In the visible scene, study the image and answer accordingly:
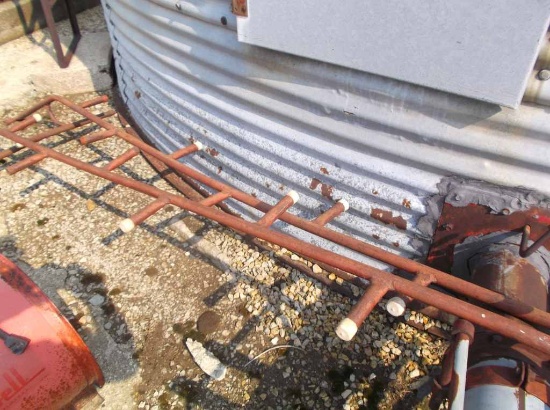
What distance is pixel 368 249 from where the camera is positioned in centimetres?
211

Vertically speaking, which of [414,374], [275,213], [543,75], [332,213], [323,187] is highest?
[543,75]

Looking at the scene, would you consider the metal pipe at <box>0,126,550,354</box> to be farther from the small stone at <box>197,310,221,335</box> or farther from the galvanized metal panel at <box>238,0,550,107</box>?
the small stone at <box>197,310,221,335</box>

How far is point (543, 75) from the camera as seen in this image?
6.02 ft

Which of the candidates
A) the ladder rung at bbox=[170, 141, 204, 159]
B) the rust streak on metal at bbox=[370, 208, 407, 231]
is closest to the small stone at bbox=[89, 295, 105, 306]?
the ladder rung at bbox=[170, 141, 204, 159]

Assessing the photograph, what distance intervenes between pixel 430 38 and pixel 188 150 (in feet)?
7.07

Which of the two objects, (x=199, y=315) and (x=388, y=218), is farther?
(x=199, y=315)

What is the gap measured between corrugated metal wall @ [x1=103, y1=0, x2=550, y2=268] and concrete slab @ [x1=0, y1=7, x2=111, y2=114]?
7.09 ft

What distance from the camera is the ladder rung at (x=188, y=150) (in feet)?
11.0

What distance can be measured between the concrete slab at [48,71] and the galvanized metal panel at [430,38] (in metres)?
4.42

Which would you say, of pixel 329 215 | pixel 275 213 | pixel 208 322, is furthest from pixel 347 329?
pixel 208 322

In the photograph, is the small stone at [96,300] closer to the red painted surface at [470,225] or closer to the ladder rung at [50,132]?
the ladder rung at [50,132]

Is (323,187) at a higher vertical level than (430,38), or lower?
lower

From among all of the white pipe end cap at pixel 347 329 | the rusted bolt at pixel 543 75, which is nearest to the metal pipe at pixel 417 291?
the white pipe end cap at pixel 347 329

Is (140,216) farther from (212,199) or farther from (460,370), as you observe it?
(460,370)
